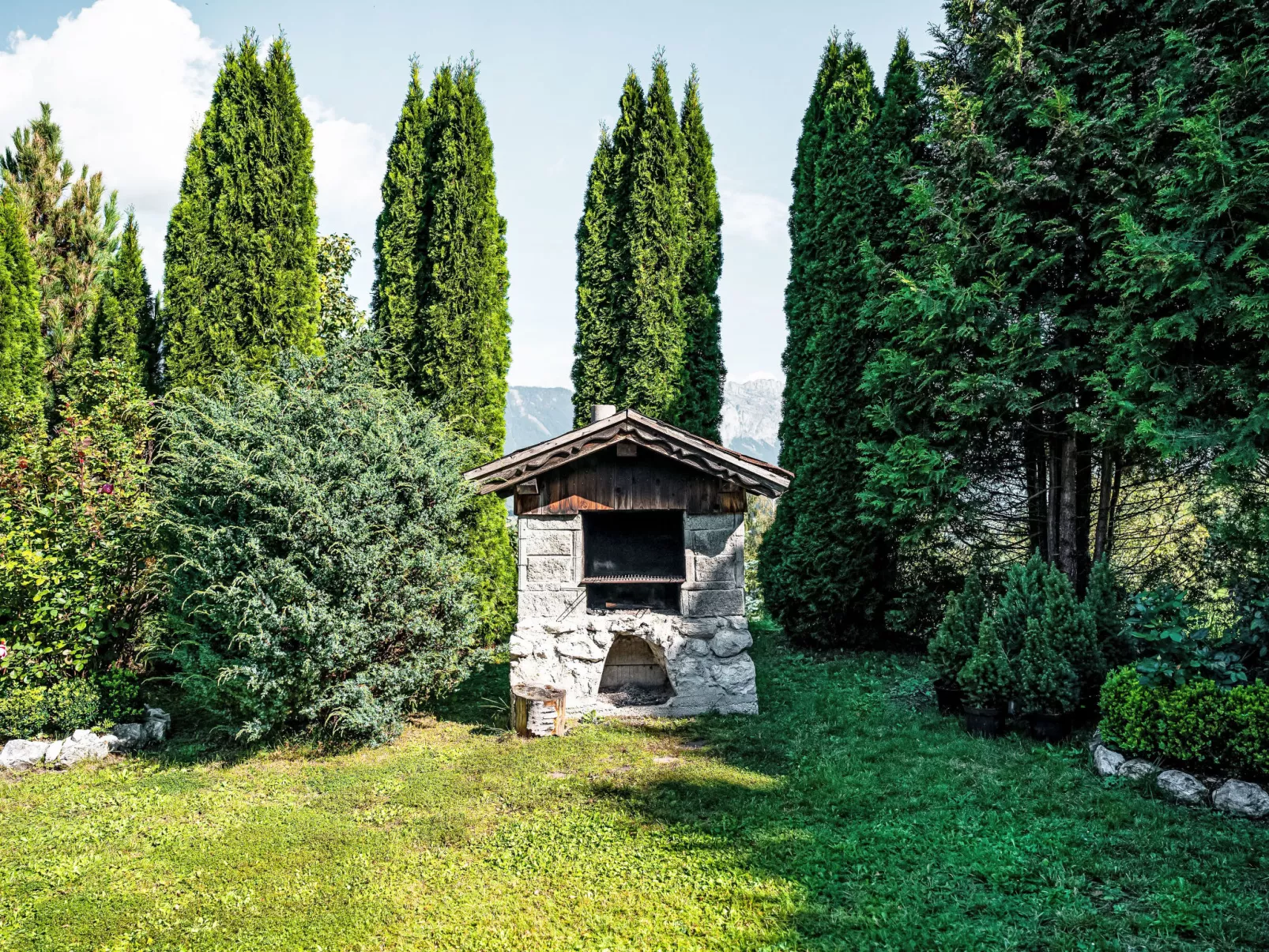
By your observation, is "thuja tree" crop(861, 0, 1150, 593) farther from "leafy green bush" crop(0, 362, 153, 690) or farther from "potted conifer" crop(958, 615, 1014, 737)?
"leafy green bush" crop(0, 362, 153, 690)

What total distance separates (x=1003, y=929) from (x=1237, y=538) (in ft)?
21.3

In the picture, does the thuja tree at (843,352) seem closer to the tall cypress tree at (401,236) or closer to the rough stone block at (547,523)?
the rough stone block at (547,523)

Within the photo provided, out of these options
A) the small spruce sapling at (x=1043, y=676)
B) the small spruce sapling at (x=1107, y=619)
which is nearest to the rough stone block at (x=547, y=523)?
the small spruce sapling at (x=1043, y=676)

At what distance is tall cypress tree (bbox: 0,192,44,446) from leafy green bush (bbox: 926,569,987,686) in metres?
11.8

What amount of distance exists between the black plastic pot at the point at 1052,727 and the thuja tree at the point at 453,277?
272 inches

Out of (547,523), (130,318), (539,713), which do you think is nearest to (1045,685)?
(539,713)

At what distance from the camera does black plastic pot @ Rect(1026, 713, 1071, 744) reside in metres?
6.91

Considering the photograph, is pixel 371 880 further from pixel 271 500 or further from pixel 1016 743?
pixel 1016 743

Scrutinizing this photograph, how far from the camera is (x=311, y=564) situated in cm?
685

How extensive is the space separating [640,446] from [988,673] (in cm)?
415

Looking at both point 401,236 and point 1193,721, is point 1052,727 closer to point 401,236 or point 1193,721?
point 1193,721

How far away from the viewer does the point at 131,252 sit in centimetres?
1110

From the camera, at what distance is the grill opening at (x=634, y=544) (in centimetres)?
845

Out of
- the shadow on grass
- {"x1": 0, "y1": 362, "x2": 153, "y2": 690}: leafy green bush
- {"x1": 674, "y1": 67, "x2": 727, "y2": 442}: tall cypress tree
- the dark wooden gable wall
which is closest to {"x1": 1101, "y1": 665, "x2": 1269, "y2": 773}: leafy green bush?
the shadow on grass
